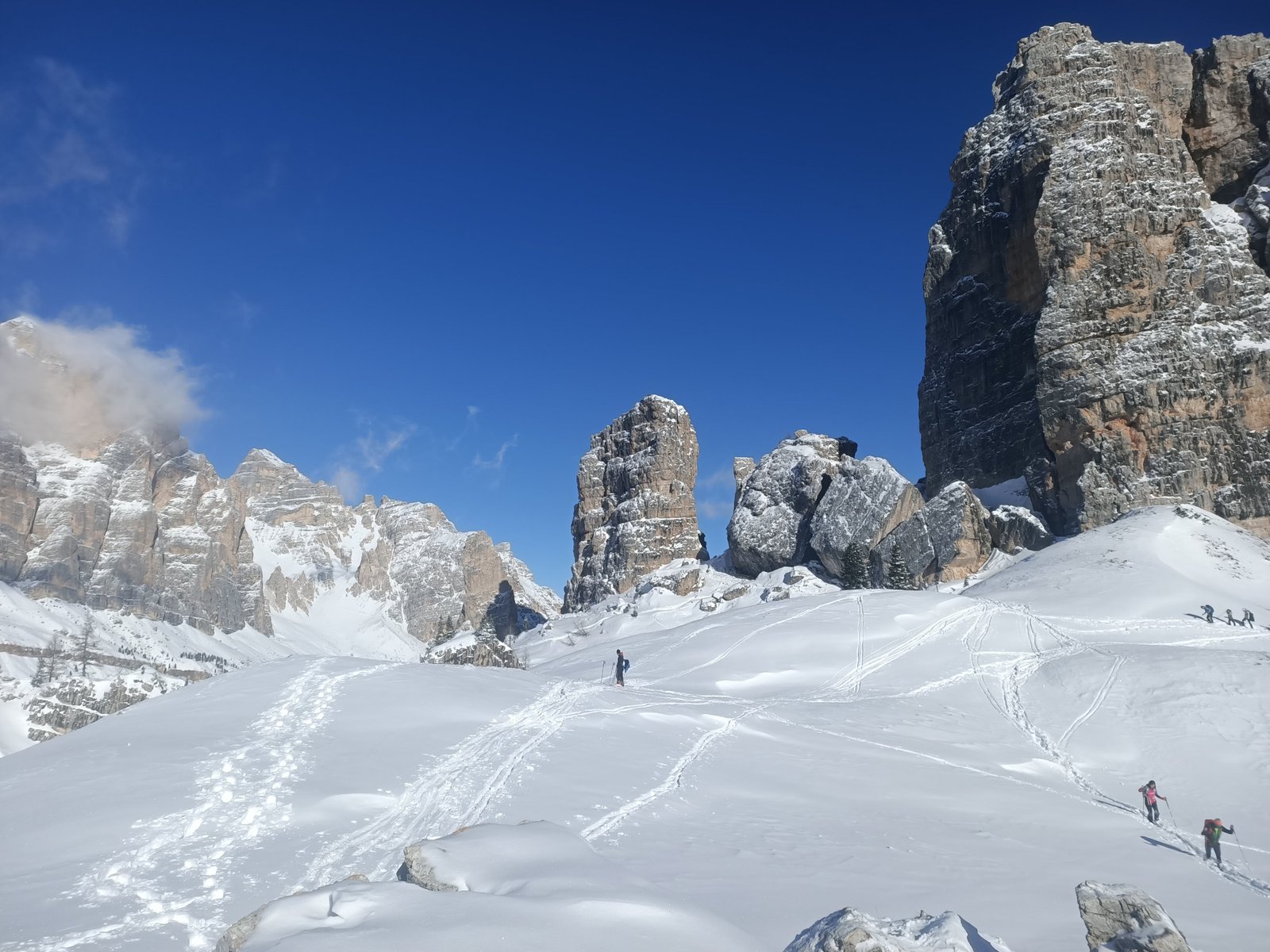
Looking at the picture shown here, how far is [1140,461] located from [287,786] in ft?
Answer: 201

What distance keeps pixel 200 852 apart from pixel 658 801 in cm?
673

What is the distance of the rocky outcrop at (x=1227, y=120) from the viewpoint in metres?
72.4

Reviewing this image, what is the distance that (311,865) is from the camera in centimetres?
966

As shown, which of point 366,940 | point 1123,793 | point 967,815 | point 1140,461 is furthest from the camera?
point 1140,461

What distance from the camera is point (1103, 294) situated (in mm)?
61375

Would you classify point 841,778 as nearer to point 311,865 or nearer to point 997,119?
point 311,865

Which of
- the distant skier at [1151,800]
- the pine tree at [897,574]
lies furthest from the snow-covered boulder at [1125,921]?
the pine tree at [897,574]

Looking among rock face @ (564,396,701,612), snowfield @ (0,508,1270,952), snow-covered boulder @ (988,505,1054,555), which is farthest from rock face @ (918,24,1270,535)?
snowfield @ (0,508,1270,952)

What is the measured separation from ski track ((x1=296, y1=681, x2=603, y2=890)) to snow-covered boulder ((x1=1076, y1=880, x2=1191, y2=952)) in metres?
7.32

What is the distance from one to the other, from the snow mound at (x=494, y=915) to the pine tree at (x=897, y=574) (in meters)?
55.7

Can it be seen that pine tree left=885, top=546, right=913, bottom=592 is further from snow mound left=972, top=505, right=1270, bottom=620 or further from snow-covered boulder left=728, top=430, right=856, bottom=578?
snow-covered boulder left=728, top=430, right=856, bottom=578

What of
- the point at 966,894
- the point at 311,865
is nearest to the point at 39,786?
the point at 311,865

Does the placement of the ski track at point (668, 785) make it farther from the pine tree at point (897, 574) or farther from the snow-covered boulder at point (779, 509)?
the snow-covered boulder at point (779, 509)

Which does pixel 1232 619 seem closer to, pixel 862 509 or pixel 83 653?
pixel 862 509
